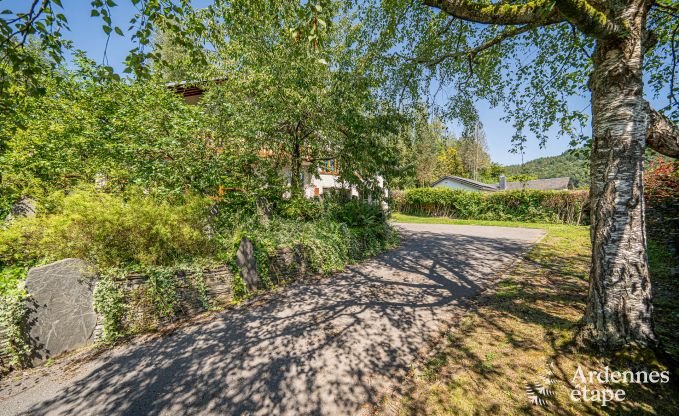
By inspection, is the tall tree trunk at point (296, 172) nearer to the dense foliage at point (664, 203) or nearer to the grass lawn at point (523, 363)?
the grass lawn at point (523, 363)

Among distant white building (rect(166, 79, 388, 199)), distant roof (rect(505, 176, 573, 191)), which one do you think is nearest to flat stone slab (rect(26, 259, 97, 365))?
distant white building (rect(166, 79, 388, 199))

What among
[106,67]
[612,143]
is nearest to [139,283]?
[106,67]

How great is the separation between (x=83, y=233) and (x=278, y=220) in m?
4.79

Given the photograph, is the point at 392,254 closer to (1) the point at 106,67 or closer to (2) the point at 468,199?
(1) the point at 106,67

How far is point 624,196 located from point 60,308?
8212 mm

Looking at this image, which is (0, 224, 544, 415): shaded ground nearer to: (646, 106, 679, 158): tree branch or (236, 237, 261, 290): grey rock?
(236, 237, 261, 290): grey rock

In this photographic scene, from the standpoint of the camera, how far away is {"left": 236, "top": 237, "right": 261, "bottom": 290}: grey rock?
239 inches

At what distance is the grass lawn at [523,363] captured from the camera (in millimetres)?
2605

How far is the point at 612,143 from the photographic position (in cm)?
299

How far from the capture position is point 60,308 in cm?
415

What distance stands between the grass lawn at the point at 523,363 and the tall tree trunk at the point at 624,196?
37cm

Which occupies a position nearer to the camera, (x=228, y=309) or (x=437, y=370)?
(x=437, y=370)

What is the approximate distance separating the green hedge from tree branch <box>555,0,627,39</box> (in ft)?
37.0

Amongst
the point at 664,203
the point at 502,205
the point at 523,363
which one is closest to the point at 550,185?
the point at 502,205
